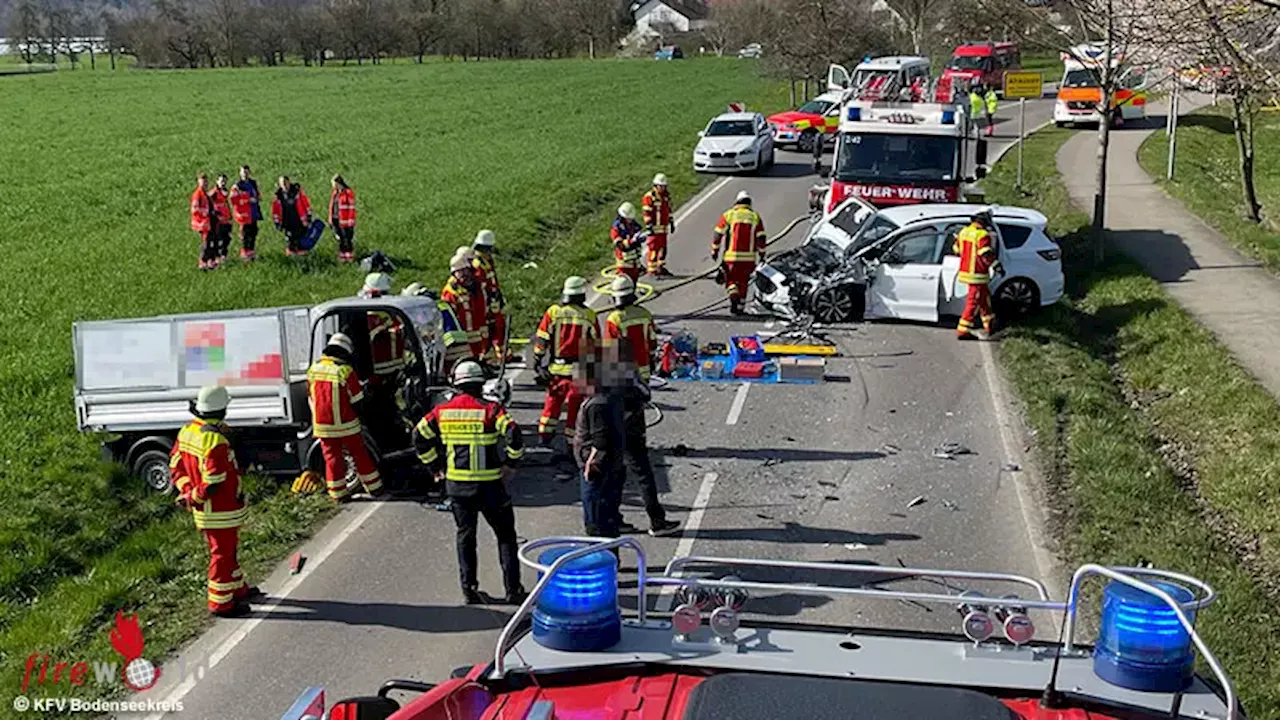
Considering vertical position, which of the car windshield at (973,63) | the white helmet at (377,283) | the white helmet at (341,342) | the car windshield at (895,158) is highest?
the car windshield at (973,63)

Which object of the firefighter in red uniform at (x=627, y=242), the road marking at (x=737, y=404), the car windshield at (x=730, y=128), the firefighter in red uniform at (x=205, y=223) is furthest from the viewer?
the car windshield at (x=730, y=128)

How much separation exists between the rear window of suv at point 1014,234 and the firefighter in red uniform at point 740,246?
3.23 metres

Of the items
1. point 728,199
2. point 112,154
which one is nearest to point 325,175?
point 112,154

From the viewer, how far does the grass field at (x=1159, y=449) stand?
866 centimetres

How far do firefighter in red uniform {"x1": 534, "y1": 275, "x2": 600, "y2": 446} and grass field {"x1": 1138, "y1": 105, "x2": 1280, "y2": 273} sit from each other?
12341 millimetres

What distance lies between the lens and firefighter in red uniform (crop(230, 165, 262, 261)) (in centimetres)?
2078

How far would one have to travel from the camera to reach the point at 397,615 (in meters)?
8.81

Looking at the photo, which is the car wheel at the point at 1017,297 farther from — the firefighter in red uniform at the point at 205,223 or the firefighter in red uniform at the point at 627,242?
the firefighter in red uniform at the point at 205,223

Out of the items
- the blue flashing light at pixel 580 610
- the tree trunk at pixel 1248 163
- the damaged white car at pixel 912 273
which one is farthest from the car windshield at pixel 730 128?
the blue flashing light at pixel 580 610

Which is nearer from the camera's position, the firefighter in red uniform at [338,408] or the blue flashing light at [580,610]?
the blue flashing light at [580,610]

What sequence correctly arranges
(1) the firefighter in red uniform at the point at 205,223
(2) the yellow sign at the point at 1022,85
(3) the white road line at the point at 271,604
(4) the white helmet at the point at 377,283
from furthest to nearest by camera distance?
1. (2) the yellow sign at the point at 1022,85
2. (1) the firefighter in red uniform at the point at 205,223
3. (4) the white helmet at the point at 377,283
4. (3) the white road line at the point at 271,604

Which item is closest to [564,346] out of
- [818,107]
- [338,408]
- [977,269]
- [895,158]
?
[338,408]

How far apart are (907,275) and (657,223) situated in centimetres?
496

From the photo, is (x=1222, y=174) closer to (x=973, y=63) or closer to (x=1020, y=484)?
(x=973, y=63)
